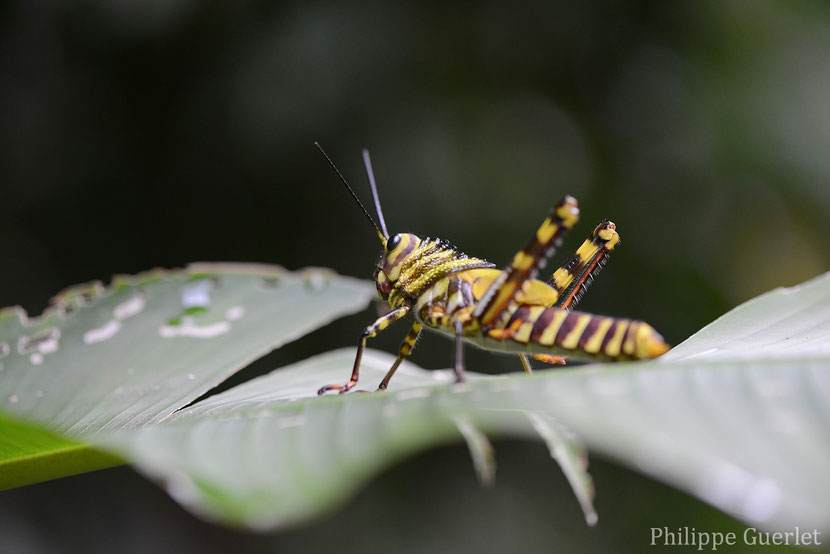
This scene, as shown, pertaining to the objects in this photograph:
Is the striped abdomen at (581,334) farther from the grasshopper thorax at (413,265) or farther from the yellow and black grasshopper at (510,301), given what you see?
the grasshopper thorax at (413,265)

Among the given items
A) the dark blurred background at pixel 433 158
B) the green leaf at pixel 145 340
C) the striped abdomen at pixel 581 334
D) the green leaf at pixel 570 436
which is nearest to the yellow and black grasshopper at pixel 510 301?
the striped abdomen at pixel 581 334

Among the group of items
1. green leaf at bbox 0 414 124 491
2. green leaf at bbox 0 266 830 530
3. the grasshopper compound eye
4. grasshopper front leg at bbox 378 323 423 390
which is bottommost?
grasshopper front leg at bbox 378 323 423 390

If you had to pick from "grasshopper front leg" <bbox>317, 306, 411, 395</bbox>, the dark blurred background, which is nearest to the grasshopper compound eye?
"grasshopper front leg" <bbox>317, 306, 411, 395</bbox>

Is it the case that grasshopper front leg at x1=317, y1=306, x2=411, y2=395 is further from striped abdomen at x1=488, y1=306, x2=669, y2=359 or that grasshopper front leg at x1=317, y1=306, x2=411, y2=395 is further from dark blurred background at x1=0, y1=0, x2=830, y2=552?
dark blurred background at x1=0, y1=0, x2=830, y2=552

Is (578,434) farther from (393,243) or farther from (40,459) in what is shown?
(393,243)

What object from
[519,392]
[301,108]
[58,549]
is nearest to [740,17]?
[301,108]

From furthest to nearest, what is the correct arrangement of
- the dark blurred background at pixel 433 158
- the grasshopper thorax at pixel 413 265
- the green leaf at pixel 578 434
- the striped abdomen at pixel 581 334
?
the dark blurred background at pixel 433 158
the grasshopper thorax at pixel 413 265
the striped abdomen at pixel 581 334
the green leaf at pixel 578 434

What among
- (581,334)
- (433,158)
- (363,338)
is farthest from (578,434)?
(433,158)
